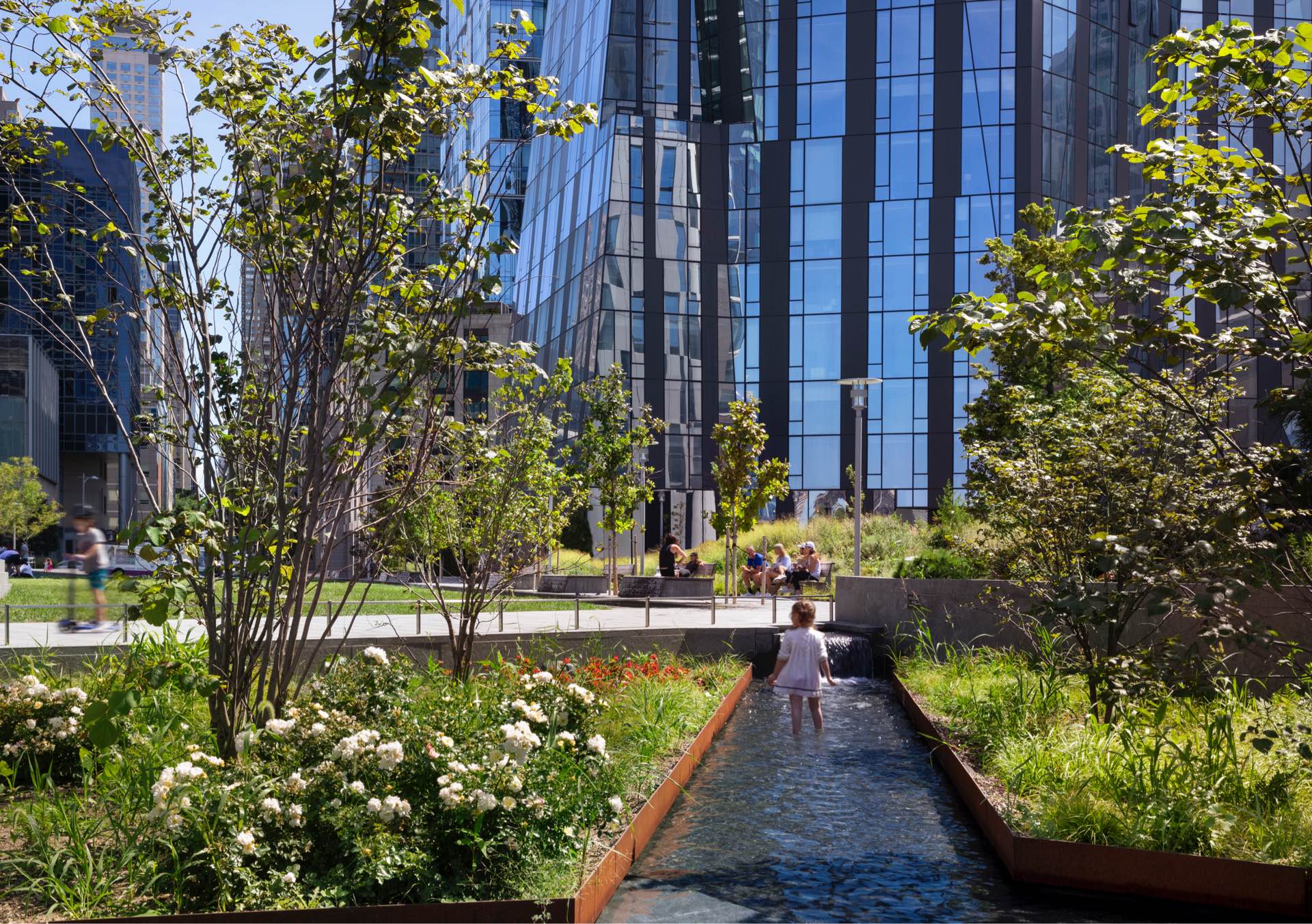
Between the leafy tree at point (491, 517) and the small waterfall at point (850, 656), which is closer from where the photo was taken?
the leafy tree at point (491, 517)

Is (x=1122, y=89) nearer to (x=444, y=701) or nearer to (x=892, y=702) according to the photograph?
(x=892, y=702)

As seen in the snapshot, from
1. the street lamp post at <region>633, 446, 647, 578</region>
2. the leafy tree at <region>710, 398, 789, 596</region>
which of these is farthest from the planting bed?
the street lamp post at <region>633, 446, 647, 578</region>

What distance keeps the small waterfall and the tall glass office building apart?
26.6m

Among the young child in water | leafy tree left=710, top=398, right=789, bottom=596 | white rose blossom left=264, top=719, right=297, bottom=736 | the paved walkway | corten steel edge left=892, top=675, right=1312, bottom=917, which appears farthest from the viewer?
leafy tree left=710, top=398, right=789, bottom=596

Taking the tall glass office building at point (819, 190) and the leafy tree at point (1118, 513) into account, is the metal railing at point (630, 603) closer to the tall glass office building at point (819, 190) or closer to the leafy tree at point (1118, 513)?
the leafy tree at point (1118, 513)

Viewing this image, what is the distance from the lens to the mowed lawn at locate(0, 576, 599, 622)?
593 inches

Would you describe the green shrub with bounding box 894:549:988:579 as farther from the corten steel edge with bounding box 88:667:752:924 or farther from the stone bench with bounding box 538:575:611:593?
the corten steel edge with bounding box 88:667:752:924

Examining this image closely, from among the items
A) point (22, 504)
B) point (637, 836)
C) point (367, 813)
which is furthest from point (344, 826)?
point (22, 504)

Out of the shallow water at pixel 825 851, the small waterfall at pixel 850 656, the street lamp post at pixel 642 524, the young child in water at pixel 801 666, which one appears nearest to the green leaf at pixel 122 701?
the shallow water at pixel 825 851

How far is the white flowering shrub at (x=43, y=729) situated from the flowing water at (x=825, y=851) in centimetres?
384

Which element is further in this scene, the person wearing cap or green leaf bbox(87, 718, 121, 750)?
the person wearing cap

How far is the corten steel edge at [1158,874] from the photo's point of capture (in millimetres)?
6223

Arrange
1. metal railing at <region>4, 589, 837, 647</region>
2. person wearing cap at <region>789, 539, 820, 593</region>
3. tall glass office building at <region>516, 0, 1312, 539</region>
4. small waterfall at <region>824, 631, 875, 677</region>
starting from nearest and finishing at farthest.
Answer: small waterfall at <region>824, 631, 875, 677</region> → metal railing at <region>4, 589, 837, 647</region> → person wearing cap at <region>789, 539, 820, 593</region> → tall glass office building at <region>516, 0, 1312, 539</region>

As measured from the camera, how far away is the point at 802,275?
4662cm
